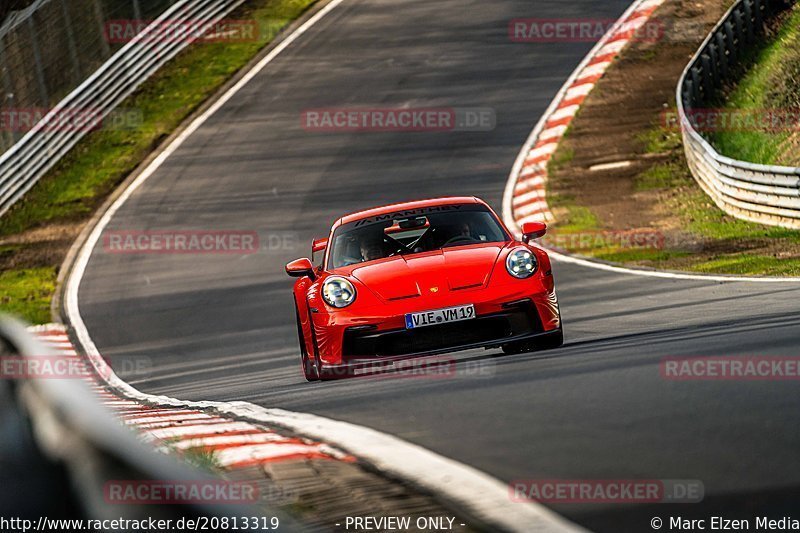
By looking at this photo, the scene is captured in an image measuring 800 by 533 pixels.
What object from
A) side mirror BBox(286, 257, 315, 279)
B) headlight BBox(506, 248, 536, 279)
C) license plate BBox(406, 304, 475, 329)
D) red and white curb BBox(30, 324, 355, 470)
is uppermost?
red and white curb BBox(30, 324, 355, 470)

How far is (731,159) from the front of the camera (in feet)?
62.9

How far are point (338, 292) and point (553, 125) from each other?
644 inches

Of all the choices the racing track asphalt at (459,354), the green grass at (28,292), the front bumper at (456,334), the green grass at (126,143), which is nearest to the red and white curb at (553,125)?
the racing track asphalt at (459,354)

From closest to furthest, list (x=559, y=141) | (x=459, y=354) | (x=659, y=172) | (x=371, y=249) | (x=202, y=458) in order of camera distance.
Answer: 1. (x=202, y=458)
2. (x=459, y=354)
3. (x=371, y=249)
4. (x=659, y=172)
5. (x=559, y=141)

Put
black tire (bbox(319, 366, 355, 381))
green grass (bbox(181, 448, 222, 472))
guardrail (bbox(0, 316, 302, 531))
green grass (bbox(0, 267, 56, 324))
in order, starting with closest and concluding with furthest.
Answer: guardrail (bbox(0, 316, 302, 531)), green grass (bbox(181, 448, 222, 472)), black tire (bbox(319, 366, 355, 381)), green grass (bbox(0, 267, 56, 324))

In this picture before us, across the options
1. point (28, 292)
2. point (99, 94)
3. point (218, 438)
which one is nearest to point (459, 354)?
point (218, 438)

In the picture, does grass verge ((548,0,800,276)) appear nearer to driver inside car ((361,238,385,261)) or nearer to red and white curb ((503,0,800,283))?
red and white curb ((503,0,800,283))

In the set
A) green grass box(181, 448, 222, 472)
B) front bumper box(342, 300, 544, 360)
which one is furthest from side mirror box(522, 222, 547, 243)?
green grass box(181, 448, 222, 472)

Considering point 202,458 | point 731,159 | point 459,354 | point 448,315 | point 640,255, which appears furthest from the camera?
point 731,159

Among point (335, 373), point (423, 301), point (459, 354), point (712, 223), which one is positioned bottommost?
point (712, 223)

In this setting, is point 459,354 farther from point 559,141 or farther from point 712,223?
point 559,141

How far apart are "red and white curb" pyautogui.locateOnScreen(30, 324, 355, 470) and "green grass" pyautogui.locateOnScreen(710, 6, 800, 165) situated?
15458 millimetres

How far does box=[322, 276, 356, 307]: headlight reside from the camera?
366 inches

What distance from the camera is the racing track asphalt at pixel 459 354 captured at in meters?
5.38
